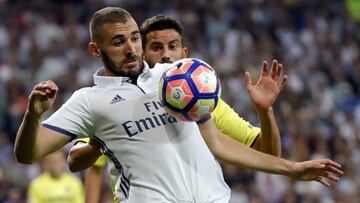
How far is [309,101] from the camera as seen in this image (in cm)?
1598

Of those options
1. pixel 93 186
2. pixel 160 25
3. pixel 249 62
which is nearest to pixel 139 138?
pixel 160 25

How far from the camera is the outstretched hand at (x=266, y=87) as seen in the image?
227 inches

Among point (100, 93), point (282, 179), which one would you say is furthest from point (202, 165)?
point (282, 179)

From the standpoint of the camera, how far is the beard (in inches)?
206

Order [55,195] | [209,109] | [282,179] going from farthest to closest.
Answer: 1. [282,179]
2. [55,195]
3. [209,109]

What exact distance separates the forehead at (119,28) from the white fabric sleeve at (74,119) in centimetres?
38

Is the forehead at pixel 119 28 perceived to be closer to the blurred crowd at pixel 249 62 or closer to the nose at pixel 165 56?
the nose at pixel 165 56

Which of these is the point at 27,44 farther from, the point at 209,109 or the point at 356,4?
the point at 209,109

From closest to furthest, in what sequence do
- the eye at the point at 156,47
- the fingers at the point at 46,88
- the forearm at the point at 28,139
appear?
the fingers at the point at 46,88, the forearm at the point at 28,139, the eye at the point at 156,47

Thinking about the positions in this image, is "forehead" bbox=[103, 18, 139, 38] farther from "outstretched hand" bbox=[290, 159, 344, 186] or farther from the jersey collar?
"outstretched hand" bbox=[290, 159, 344, 186]

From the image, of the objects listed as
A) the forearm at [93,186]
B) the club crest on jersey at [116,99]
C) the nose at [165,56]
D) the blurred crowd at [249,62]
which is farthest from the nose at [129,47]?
the blurred crowd at [249,62]

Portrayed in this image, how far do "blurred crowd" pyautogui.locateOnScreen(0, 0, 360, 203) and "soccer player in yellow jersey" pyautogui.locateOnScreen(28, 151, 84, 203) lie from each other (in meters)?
Result: 0.76

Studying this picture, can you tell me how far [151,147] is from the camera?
5062 mm

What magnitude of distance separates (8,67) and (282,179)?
4618 mm
